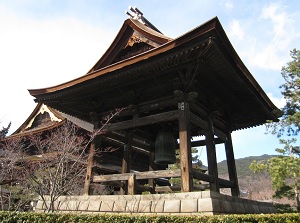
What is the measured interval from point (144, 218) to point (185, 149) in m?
2.07

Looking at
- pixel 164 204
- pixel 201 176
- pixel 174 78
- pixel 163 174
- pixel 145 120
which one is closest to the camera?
pixel 164 204

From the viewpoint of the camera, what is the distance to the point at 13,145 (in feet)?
51.7

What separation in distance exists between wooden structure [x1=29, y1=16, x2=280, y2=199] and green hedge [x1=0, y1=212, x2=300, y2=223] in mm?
1353

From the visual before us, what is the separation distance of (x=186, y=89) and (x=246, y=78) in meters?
1.80

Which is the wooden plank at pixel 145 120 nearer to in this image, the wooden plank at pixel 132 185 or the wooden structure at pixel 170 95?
the wooden structure at pixel 170 95

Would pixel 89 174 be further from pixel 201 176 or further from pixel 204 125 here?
pixel 204 125

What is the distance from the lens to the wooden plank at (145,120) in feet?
23.6

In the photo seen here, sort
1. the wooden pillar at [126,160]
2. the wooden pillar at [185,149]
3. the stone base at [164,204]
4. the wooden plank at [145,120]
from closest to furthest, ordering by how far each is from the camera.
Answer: the stone base at [164,204] < the wooden pillar at [185,149] < the wooden plank at [145,120] < the wooden pillar at [126,160]

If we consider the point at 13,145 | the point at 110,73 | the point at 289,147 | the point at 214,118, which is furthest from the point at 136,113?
the point at 13,145

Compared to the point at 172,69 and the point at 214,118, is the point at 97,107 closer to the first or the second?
the point at 172,69

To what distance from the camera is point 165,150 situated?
26.5 ft

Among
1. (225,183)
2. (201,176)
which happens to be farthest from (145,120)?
(225,183)

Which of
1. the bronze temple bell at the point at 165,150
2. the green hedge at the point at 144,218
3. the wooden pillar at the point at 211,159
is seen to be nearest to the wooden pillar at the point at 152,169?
the bronze temple bell at the point at 165,150

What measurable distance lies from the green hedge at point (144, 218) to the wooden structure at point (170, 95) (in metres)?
1.35
